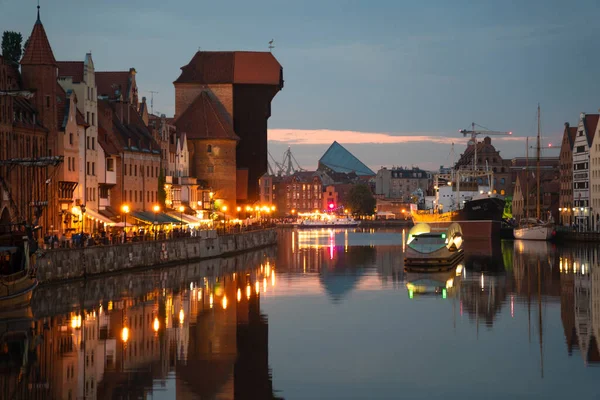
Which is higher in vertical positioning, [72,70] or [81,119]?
[72,70]

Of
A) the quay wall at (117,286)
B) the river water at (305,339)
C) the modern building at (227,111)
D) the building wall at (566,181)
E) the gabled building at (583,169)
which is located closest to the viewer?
the river water at (305,339)

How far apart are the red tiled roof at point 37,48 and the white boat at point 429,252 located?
1091 inches

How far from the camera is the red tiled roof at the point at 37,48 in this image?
206 ft

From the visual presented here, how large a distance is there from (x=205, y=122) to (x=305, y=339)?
7865 cm

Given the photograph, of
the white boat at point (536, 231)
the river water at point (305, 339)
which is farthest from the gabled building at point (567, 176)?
the river water at point (305, 339)

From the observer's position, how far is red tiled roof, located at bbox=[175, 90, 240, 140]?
374 feet

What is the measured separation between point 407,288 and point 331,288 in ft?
14.0

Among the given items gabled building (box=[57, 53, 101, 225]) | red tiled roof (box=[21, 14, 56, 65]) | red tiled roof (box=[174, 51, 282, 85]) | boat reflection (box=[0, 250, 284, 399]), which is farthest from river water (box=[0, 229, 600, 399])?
red tiled roof (box=[174, 51, 282, 85])

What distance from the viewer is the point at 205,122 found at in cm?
11506

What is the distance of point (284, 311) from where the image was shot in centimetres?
4744

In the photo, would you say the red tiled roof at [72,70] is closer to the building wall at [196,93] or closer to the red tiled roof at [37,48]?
the red tiled roof at [37,48]

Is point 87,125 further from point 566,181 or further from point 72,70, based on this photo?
point 566,181

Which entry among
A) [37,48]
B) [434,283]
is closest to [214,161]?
[37,48]

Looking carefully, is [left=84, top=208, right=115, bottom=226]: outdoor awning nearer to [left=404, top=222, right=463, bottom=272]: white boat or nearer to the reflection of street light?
[left=404, top=222, right=463, bottom=272]: white boat
